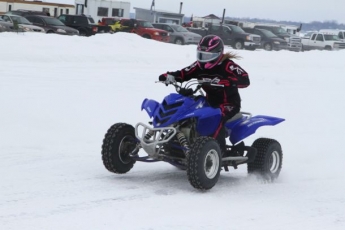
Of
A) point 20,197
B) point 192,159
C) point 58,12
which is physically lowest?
point 58,12

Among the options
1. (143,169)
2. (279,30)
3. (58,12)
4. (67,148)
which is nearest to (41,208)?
(143,169)

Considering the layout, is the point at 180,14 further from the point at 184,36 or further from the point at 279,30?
the point at 184,36

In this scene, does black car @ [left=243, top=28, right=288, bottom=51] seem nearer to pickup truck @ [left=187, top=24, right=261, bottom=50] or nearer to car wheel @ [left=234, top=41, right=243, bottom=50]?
pickup truck @ [left=187, top=24, right=261, bottom=50]

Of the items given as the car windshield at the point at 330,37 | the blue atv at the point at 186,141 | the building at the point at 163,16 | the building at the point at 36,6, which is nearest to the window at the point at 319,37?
the car windshield at the point at 330,37

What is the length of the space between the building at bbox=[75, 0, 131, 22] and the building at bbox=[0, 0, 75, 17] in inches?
119

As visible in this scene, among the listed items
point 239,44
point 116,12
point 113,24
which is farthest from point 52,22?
point 116,12

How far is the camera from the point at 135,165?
8352mm

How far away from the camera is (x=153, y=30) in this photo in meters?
38.0

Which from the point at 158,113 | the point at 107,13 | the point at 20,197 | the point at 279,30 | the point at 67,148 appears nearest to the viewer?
the point at 20,197

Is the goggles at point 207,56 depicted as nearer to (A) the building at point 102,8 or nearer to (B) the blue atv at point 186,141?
(B) the blue atv at point 186,141

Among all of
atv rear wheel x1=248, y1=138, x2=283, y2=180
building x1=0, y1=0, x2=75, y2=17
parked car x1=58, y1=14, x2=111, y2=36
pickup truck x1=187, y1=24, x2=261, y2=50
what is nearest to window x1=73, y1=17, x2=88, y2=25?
parked car x1=58, y1=14, x2=111, y2=36

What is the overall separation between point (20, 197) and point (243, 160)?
9.02ft

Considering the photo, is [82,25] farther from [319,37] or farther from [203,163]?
[203,163]

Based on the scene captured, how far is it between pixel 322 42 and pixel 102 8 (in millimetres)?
18478
